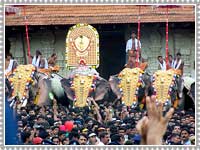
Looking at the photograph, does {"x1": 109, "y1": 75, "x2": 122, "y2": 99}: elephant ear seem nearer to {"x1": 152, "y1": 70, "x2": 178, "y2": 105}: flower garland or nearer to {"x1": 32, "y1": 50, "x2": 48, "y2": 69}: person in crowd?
{"x1": 152, "y1": 70, "x2": 178, "y2": 105}: flower garland

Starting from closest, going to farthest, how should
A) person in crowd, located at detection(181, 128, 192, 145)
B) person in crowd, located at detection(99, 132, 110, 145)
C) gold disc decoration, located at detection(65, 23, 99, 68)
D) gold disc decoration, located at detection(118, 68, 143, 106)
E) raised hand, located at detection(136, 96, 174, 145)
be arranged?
raised hand, located at detection(136, 96, 174, 145) < person in crowd, located at detection(99, 132, 110, 145) < person in crowd, located at detection(181, 128, 192, 145) < gold disc decoration, located at detection(118, 68, 143, 106) < gold disc decoration, located at detection(65, 23, 99, 68)

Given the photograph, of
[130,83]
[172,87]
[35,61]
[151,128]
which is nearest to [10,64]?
[35,61]

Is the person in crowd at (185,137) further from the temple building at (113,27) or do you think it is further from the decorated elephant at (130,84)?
the temple building at (113,27)

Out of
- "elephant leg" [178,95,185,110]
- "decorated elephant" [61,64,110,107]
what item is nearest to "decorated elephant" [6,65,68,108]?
"decorated elephant" [61,64,110,107]

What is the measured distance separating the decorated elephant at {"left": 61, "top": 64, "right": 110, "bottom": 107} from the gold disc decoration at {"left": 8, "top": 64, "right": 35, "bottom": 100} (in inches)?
19.6

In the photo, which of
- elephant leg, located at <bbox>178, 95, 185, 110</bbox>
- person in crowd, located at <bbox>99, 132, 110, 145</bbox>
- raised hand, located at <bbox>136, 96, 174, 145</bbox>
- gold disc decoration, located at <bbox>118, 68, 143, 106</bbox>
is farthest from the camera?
gold disc decoration, located at <bbox>118, 68, 143, 106</bbox>

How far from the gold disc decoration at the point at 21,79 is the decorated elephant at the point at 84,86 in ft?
1.63

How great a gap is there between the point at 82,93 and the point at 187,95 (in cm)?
154

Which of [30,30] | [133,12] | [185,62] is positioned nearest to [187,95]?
[185,62]

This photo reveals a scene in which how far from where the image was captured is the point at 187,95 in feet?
46.3

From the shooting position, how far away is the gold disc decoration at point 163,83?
46.5 ft

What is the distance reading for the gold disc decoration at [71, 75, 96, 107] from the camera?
47.1 ft

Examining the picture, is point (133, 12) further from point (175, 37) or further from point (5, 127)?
point (5, 127)

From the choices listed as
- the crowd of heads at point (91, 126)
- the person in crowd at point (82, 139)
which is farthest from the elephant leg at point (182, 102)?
the person in crowd at point (82, 139)
